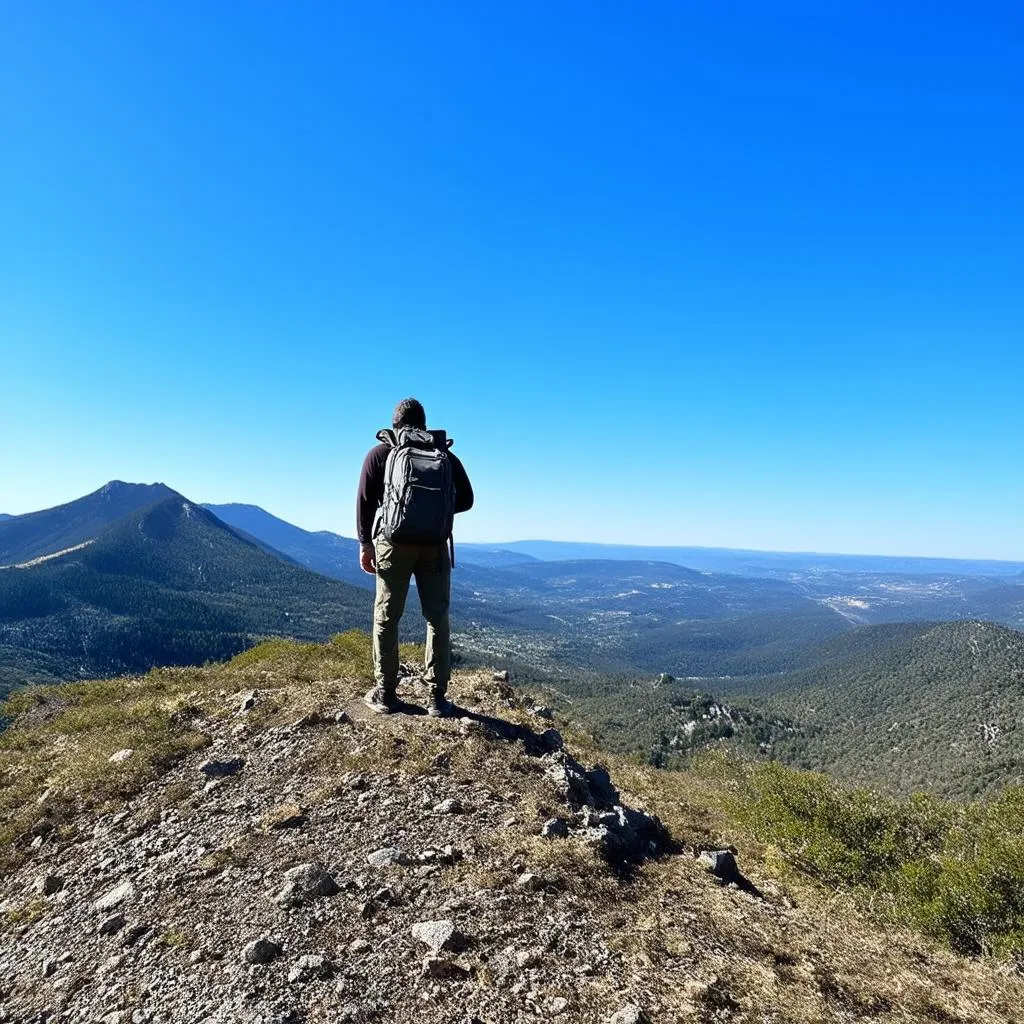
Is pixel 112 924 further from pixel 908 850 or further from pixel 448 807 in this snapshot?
pixel 908 850

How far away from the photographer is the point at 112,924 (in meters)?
4.95

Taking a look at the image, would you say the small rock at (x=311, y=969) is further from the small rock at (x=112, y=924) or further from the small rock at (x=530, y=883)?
the small rock at (x=112, y=924)

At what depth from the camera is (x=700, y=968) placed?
4.27 metres

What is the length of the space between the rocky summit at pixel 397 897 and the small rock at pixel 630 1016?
0.02m

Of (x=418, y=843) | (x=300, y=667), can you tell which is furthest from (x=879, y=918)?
(x=300, y=667)

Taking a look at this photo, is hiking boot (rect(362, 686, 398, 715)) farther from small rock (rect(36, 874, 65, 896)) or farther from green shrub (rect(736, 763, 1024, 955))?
A: green shrub (rect(736, 763, 1024, 955))

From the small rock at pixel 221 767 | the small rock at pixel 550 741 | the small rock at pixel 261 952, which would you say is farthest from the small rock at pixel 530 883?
the small rock at pixel 221 767

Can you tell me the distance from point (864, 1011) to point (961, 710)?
120508 millimetres

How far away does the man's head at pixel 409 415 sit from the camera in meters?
8.31

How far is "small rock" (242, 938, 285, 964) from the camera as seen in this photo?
4202 mm

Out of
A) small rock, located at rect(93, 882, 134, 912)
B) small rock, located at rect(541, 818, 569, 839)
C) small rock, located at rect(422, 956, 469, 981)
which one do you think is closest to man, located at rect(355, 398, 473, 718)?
small rock, located at rect(541, 818, 569, 839)

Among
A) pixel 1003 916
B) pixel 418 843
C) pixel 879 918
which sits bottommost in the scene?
pixel 1003 916

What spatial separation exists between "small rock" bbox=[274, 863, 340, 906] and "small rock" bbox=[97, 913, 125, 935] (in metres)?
1.34

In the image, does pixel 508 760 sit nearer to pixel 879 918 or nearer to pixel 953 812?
pixel 879 918
